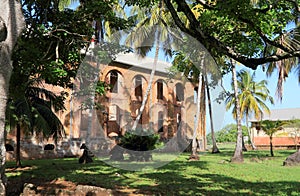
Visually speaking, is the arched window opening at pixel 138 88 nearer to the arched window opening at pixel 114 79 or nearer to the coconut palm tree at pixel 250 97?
the arched window opening at pixel 114 79

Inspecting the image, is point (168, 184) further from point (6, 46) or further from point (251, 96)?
point (251, 96)

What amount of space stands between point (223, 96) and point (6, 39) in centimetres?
1817

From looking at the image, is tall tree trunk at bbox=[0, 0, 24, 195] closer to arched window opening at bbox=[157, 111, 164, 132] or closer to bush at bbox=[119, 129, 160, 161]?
bush at bbox=[119, 129, 160, 161]

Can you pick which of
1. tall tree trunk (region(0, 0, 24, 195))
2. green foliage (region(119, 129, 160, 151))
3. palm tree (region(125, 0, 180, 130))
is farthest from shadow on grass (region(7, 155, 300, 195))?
palm tree (region(125, 0, 180, 130))

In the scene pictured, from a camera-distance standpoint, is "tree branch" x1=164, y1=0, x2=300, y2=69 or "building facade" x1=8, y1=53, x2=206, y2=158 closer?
"tree branch" x1=164, y1=0, x2=300, y2=69

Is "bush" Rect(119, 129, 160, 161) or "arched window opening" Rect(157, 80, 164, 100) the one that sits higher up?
"arched window opening" Rect(157, 80, 164, 100)

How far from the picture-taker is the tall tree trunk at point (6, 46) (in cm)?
583

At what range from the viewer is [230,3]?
15.4 feet

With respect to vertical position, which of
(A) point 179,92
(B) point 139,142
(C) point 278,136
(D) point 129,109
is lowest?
(C) point 278,136

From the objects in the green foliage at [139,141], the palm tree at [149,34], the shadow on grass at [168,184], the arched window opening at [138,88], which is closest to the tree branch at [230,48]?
the shadow on grass at [168,184]

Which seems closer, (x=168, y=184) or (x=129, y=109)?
(x=168, y=184)

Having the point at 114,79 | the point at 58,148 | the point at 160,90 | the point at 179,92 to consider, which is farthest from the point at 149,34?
the point at 179,92

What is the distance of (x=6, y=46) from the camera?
19.5ft

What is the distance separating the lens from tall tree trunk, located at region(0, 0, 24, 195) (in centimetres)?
583
